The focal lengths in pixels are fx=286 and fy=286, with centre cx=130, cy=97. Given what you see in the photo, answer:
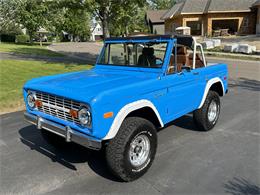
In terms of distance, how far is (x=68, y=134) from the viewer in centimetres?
372

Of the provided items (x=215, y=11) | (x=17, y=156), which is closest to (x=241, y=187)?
(x=17, y=156)

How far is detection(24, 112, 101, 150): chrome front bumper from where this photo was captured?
351 centimetres

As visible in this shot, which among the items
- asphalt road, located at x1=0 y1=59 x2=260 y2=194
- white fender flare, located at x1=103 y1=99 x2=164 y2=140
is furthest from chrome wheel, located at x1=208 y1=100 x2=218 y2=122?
white fender flare, located at x1=103 y1=99 x2=164 y2=140

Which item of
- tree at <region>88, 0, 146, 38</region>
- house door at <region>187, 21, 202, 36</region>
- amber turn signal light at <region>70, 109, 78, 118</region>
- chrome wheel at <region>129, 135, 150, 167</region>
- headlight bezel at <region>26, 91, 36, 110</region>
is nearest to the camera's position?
amber turn signal light at <region>70, 109, 78, 118</region>

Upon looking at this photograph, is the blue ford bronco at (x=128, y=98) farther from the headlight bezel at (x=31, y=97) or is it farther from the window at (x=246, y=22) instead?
the window at (x=246, y=22)

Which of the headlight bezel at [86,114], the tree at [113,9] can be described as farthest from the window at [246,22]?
the headlight bezel at [86,114]

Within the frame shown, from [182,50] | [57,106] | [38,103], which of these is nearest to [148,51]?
[182,50]

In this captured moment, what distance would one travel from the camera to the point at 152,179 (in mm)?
4016

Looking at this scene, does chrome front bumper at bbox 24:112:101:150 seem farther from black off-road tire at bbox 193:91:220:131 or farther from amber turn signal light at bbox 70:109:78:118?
black off-road tire at bbox 193:91:220:131

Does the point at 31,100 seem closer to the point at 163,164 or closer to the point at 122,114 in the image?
the point at 122,114

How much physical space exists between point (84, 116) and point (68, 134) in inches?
15.0

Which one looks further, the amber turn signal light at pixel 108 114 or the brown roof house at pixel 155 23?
the brown roof house at pixel 155 23

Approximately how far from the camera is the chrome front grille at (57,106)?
3.76 metres

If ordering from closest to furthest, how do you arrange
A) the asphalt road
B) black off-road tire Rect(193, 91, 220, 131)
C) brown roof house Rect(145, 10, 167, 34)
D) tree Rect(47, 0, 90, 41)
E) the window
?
the asphalt road → black off-road tire Rect(193, 91, 220, 131) → tree Rect(47, 0, 90, 41) → the window → brown roof house Rect(145, 10, 167, 34)
